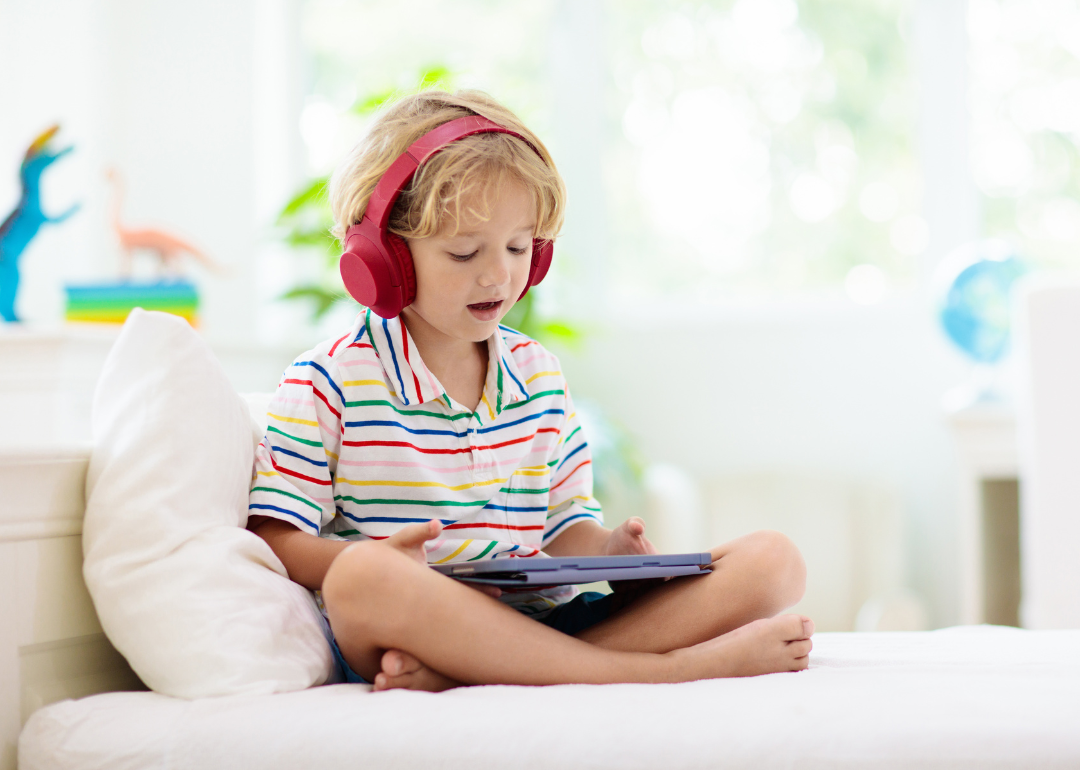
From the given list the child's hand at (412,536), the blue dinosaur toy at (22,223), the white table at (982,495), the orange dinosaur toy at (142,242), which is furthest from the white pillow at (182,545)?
the white table at (982,495)

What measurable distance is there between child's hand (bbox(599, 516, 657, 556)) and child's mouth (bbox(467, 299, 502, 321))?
0.25 m

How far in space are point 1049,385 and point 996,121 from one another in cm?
107

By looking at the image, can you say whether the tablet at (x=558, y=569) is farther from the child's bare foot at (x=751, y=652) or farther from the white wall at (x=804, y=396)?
the white wall at (x=804, y=396)

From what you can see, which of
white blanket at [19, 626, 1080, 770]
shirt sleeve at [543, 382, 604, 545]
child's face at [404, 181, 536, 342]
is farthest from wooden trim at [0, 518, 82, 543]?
shirt sleeve at [543, 382, 604, 545]

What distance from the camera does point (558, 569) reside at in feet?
2.59

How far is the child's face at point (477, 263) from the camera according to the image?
0.95m

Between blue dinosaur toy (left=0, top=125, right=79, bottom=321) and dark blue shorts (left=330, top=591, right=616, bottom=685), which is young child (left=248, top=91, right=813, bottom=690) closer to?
dark blue shorts (left=330, top=591, right=616, bottom=685)

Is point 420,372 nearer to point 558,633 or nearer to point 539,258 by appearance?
point 539,258

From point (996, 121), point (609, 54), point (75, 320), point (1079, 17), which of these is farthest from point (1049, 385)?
point (75, 320)

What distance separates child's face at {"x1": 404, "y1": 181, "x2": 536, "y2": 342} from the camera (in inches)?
37.4

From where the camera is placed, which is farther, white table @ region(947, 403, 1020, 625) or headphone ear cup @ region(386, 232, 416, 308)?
white table @ region(947, 403, 1020, 625)

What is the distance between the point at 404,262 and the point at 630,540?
365mm

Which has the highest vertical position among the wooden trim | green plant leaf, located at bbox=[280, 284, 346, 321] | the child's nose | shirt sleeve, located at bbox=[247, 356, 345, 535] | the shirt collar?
green plant leaf, located at bbox=[280, 284, 346, 321]

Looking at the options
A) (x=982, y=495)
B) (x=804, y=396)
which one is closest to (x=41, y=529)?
(x=982, y=495)
